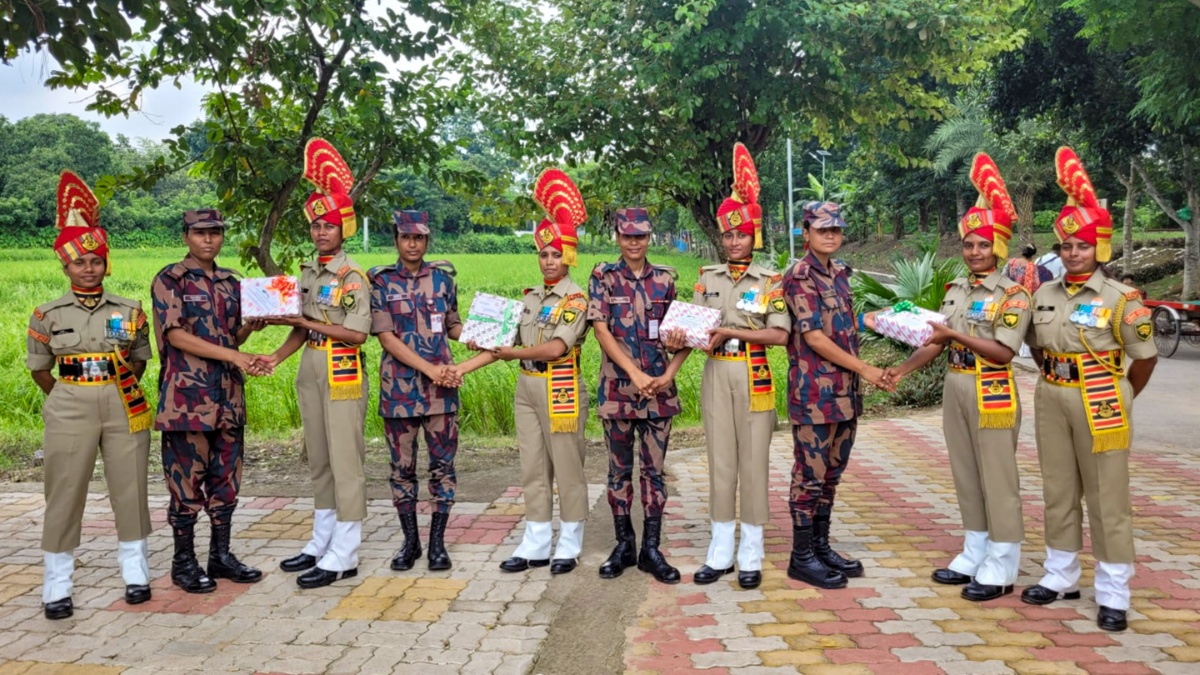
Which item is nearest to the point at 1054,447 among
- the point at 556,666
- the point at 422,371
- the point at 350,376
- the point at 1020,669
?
the point at 1020,669

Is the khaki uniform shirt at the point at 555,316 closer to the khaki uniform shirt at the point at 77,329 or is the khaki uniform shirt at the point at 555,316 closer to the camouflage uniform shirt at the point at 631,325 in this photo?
the camouflage uniform shirt at the point at 631,325

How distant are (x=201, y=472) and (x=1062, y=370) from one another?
4.09 m

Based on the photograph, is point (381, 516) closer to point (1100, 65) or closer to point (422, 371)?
point (422, 371)

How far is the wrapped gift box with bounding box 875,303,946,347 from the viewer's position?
434cm

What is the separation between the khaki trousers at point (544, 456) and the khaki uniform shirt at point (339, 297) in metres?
0.88

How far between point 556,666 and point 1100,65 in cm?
1594

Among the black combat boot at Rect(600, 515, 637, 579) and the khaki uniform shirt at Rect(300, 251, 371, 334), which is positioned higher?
the khaki uniform shirt at Rect(300, 251, 371, 334)

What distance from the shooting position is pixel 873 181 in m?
37.7

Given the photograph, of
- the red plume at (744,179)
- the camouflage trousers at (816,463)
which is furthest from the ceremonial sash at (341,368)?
the camouflage trousers at (816,463)

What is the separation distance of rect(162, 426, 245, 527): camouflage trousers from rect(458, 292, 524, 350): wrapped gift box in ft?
4.20

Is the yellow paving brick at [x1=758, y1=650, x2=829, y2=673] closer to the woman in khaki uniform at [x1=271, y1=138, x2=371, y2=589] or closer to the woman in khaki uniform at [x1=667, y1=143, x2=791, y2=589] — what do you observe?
the woman in khaki uniform at [x1=667, y1=143, x2=791, y2=589]

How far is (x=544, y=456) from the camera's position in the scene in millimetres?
4809

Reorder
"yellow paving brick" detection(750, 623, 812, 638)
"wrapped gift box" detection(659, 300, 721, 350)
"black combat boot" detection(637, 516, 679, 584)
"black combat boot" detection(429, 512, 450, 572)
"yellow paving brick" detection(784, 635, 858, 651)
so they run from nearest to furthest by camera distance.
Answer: "yellow paving brick" detection(784, 635, 858, 651) → "yellow paving brick" detection(750, 623, 812, 638) → "wrapped gift box" detection(659, 300, 721, 350) → "black combat boot" detection(637, 516, 679, 584) → "black combat boot" detection(429, 512, 450, 572)

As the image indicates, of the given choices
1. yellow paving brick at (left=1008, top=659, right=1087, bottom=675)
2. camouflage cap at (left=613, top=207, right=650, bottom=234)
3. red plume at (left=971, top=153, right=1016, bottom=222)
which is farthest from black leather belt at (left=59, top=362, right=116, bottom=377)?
red plume at (left=971, top=153, right=1016, bottom=222)
